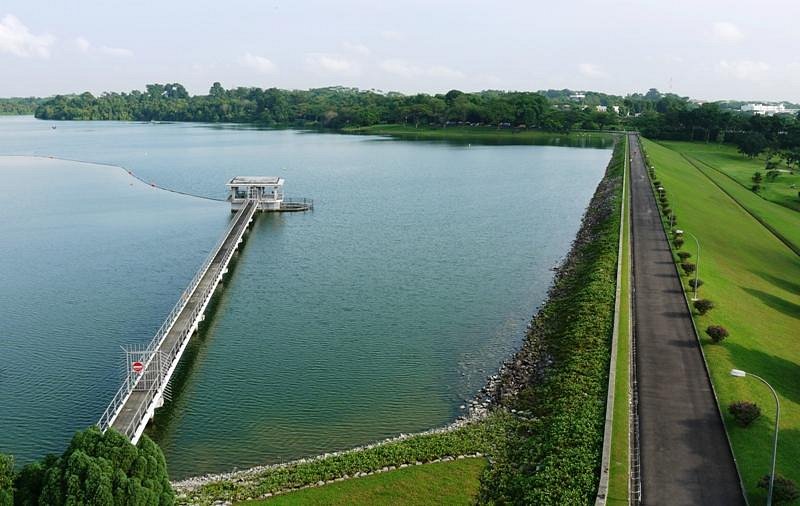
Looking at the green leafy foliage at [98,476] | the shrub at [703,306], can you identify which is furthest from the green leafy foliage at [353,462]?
the shrub at [703,306]

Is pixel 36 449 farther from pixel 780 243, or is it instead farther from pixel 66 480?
pixel 780 243

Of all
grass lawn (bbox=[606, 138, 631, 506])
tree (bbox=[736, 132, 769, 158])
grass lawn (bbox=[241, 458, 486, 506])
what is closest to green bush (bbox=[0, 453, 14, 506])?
grass lawn (bbox=[241, 458, 486, 506])

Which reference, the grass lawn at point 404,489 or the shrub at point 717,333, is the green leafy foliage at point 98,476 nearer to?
the grass lawn at point 404,489

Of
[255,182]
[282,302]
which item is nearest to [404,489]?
[282,302]

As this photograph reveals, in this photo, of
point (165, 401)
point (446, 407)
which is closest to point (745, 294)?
point (446, 407)

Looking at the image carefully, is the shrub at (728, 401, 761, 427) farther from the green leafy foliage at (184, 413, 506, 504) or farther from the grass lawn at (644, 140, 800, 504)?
the green leafy foliage at (184, 413, 506, 504)

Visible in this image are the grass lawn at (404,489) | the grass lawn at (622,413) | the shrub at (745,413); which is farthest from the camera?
the shrub at (745,413)
